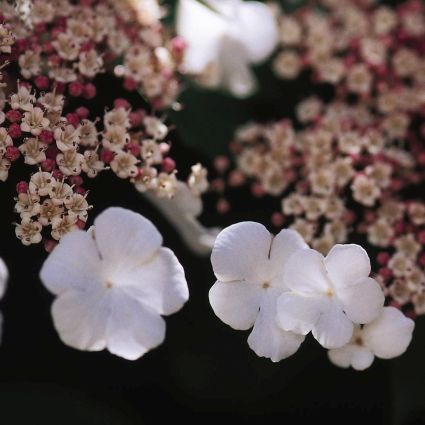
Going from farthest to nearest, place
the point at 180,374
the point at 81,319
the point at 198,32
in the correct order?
the point at 198,32
the point at 180,374
the point at 81,319

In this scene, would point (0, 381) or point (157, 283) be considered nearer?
point (157, 283)

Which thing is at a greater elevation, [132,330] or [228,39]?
[228,39]

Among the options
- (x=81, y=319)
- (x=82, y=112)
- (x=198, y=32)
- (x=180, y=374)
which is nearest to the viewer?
(x=81, y=319)

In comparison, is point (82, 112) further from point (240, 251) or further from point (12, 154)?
point (240, 251)

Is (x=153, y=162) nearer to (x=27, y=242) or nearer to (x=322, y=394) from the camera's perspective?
(x=27, y=242)

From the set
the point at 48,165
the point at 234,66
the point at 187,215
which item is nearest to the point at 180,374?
the point at 187,215

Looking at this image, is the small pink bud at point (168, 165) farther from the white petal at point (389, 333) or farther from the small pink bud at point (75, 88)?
the white petal at point (389, 333)

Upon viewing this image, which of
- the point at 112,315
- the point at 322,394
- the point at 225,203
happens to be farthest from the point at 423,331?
the point at 112,315

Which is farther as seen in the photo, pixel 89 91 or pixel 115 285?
pixel 89 91
